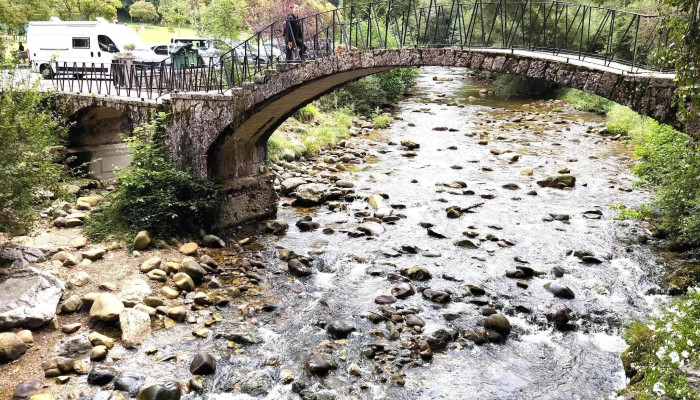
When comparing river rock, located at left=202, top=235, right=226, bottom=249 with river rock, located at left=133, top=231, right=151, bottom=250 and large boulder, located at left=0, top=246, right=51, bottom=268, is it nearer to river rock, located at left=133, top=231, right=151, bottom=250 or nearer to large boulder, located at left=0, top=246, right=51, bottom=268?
river rock, located at left=133, top=231, right=151, bottom=250

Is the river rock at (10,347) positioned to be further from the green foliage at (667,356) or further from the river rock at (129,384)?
the green foliage at (667,356)

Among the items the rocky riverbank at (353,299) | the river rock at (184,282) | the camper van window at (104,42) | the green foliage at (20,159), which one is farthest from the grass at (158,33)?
the river rock at (184,282)

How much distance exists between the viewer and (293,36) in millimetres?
14094

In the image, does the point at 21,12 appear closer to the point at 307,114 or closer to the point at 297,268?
the point at 307,114

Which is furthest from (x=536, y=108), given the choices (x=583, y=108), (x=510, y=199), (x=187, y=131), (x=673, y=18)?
(x=673, y=18)

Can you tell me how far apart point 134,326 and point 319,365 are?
11.2 ft

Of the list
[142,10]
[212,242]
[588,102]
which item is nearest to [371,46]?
[212,242]

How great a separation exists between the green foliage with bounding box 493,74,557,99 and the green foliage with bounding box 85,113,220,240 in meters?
27.0

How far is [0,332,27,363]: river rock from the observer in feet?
30.0

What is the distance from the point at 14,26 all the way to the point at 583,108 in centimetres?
3385

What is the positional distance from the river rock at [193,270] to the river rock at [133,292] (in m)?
1.00

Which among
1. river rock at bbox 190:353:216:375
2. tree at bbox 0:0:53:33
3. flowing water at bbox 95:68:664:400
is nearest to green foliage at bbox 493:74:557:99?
flowing water at bbox 95:68:664:400

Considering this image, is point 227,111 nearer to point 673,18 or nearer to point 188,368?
point 188,368

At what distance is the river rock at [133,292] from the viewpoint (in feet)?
36.6
